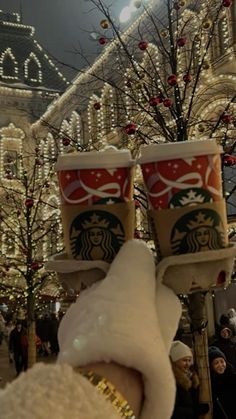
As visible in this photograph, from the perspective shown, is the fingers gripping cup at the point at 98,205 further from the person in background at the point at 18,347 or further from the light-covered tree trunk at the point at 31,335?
the person in background at the point at 18,347

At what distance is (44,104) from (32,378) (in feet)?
94.5

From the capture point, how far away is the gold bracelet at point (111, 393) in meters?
1.14

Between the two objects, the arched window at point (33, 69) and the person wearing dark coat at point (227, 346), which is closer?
the person wearing dark coat at point (227, 346)

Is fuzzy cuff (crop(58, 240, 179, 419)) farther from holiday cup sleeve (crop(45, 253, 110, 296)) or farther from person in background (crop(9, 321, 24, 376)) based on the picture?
person in background (crop(9, 321, 24, 376))

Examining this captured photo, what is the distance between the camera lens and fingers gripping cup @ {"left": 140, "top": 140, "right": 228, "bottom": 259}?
1552 mm

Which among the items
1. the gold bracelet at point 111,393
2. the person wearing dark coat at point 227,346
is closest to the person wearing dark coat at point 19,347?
the person wearing dark coat at point 227,346

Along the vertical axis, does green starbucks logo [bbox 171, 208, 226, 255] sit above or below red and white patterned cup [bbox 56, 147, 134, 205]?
below

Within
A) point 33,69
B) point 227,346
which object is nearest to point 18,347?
point 227,346

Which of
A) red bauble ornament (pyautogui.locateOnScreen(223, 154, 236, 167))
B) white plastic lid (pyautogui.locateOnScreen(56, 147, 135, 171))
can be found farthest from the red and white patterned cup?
red bauble ornament (pyautogui.locateOnScreen(223, 154, 236, 167))

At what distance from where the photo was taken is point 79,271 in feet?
5.30

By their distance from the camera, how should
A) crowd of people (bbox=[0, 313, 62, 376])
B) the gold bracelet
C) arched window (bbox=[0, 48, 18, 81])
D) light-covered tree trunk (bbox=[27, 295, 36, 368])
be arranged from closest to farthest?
the gold bracelet → light-covered tree trunk (bbox=[27, 295, 36, 368]) → crowd of people (bbox=[0, 313, 62, 376]) → arched window (bbox=[0, 48, 18, 81])

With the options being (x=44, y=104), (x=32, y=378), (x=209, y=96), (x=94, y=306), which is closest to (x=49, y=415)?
(x=32, y=378)

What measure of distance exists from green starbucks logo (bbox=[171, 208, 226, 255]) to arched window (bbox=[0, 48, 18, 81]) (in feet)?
96.9

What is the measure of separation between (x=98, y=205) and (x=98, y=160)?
14cm
